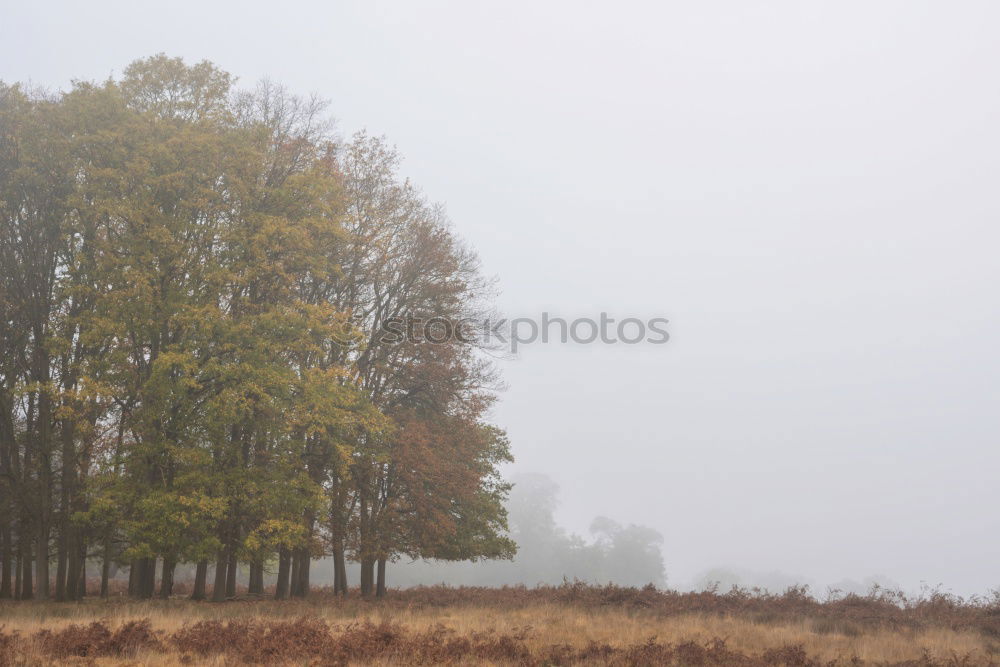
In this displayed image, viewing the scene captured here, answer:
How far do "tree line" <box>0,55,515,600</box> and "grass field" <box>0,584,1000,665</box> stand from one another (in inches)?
106

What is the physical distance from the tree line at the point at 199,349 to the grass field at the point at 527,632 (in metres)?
2.69

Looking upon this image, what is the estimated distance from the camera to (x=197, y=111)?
76.4ft

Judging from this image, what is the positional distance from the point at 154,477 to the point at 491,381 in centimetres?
1214

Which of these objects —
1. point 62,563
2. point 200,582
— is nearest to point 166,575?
point 200,582

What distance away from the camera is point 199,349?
2083 cm

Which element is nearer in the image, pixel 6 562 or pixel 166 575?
pixel 166 575

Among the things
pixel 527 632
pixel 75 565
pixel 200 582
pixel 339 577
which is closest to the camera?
pixel 527 632

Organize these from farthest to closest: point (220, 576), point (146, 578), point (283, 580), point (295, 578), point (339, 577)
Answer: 1. point (339, 577)
2. point (295, 578)
3. point (283, 580)
4. point (146, 578)
5. point (220, 576)

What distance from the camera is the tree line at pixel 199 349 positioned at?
63.9 feet

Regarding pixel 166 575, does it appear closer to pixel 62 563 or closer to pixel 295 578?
pixel 62 563

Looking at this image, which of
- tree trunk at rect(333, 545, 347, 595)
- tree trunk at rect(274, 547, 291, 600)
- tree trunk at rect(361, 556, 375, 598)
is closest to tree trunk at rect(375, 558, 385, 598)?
tree trunk at rect(361, 556, 375, 598)

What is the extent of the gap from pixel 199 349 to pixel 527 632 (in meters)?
12.7

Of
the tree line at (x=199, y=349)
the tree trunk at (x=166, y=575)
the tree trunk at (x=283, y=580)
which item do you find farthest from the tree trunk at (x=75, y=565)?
the tree trunk at (x=283, y=580)

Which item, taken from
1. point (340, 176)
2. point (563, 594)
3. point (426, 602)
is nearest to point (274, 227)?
point (340, 176)
